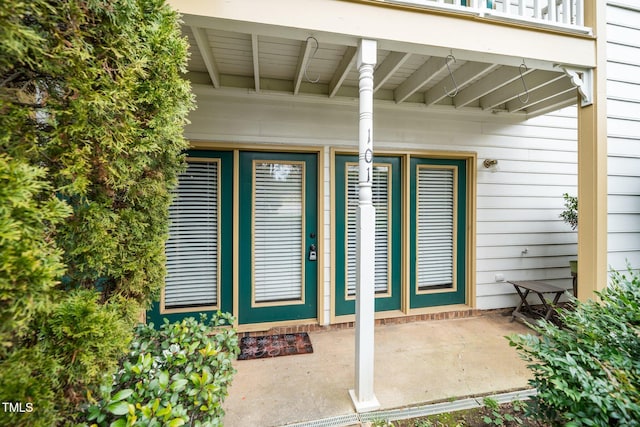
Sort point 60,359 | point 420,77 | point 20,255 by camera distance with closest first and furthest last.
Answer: point 20,255
point 60,359
point 420,77

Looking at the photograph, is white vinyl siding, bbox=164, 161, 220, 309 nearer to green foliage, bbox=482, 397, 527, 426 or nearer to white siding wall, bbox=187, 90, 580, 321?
white siding wall, bbox=187, 90, 580, 321

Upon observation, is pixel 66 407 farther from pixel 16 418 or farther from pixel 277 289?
pixel 277 289

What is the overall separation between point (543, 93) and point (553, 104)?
1.17 feet

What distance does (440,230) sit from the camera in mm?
3305

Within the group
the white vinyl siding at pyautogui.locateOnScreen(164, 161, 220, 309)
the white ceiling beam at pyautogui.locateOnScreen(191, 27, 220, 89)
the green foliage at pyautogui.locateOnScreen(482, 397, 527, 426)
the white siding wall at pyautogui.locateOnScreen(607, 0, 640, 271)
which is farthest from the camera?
the white vinyl siding at pyautogui.locateOnScreen(164, 161, 220, 309)

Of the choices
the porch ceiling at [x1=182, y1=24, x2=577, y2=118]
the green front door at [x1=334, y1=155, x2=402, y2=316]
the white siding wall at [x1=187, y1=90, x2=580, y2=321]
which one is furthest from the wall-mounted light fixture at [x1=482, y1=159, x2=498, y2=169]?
the green front door at [x1=334, y1=155, x2=402, y2=316]

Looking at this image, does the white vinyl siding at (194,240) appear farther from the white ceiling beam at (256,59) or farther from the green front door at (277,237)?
the white ceiling beam at (256,59)

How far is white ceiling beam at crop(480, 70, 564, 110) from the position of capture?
7.99 ft

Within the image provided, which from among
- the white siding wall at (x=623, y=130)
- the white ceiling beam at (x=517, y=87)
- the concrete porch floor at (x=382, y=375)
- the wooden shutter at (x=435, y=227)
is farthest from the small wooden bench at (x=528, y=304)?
the white ceiling beam at (x=517, y=87)

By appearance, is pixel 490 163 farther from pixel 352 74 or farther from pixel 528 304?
pixel 352 74

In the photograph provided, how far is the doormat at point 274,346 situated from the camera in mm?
2398

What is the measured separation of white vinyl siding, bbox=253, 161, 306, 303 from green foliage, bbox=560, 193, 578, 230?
3211 millimetres

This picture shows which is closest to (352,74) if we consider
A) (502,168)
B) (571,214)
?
(502,168)

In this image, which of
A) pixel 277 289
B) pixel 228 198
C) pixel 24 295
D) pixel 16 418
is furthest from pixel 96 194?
pixel 277 289
